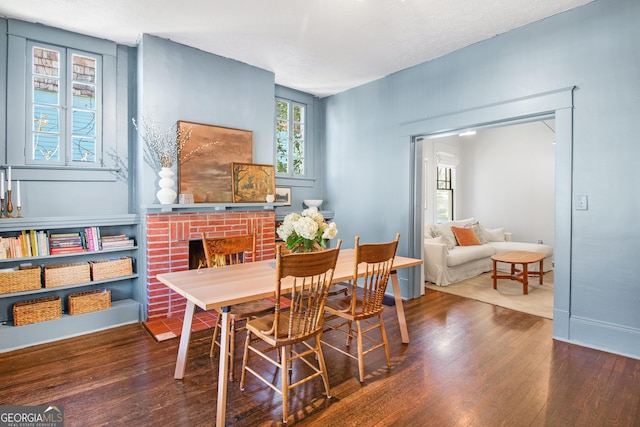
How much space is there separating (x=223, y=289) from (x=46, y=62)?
10.1ft

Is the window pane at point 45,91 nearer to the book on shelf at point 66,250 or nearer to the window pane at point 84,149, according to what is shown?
the window pane at point 84,149

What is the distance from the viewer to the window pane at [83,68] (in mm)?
3421

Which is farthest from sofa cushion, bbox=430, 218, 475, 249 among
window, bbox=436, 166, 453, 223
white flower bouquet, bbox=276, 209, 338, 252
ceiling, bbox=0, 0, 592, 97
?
white flower bouquet, bbox=276, 209, 338, 252

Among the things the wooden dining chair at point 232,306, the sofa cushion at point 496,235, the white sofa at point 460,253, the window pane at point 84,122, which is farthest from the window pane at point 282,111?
the sofa cushion at point 496,235

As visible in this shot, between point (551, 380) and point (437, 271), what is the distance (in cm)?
256

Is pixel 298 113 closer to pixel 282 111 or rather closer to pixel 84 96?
pixel 282 111

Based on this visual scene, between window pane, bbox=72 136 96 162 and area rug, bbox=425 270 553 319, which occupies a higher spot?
window pane, bbox=72 136 96 162

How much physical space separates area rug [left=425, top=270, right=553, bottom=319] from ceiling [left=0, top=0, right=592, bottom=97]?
2949 mm

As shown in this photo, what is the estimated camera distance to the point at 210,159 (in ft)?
12.7

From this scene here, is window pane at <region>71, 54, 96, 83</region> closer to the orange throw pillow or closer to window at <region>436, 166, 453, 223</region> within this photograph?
the orange throw pillow

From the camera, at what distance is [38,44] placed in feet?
10.6

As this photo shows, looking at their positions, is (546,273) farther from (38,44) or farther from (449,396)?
(38,44)

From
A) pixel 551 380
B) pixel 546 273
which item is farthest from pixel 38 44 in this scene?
pixel 546 273

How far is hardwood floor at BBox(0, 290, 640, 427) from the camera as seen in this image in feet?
6.42
